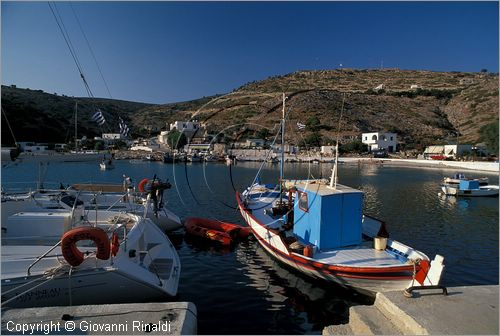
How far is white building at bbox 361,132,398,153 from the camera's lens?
13138 cm

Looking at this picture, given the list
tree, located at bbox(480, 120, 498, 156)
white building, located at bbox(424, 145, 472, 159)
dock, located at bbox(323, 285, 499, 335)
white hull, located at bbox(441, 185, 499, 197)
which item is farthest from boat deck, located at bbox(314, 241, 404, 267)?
Result: white building, located at bbox(424, 145, 472, 159)

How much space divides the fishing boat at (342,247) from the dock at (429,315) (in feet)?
11.3

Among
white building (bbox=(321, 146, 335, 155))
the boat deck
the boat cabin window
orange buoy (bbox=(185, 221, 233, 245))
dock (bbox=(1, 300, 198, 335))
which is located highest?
white building (bbox=(321, 146, 335, 155))

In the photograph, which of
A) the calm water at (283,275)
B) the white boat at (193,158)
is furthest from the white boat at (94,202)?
the white boat at (193,158)

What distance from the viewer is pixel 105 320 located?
6781 mm

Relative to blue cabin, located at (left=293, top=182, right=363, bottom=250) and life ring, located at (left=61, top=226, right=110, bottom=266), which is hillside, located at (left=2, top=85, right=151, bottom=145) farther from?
blue cabin, located at (left=293, top=182, right=363, bottom=250)

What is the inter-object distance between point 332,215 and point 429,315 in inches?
298

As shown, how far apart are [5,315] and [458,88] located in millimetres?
231536

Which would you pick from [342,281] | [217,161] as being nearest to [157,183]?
[342,281]

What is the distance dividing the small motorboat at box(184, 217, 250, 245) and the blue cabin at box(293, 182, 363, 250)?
7.53m

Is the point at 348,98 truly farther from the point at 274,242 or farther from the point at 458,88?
the point at 274,242

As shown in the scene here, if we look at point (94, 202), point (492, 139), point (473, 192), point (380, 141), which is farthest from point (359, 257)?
point (380, 141)

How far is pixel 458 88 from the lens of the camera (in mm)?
190500

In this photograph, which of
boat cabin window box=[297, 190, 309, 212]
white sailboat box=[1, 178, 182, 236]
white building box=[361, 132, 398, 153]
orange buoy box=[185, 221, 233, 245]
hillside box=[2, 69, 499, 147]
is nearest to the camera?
boat cabin window box=[297, 190, 309, 212]
